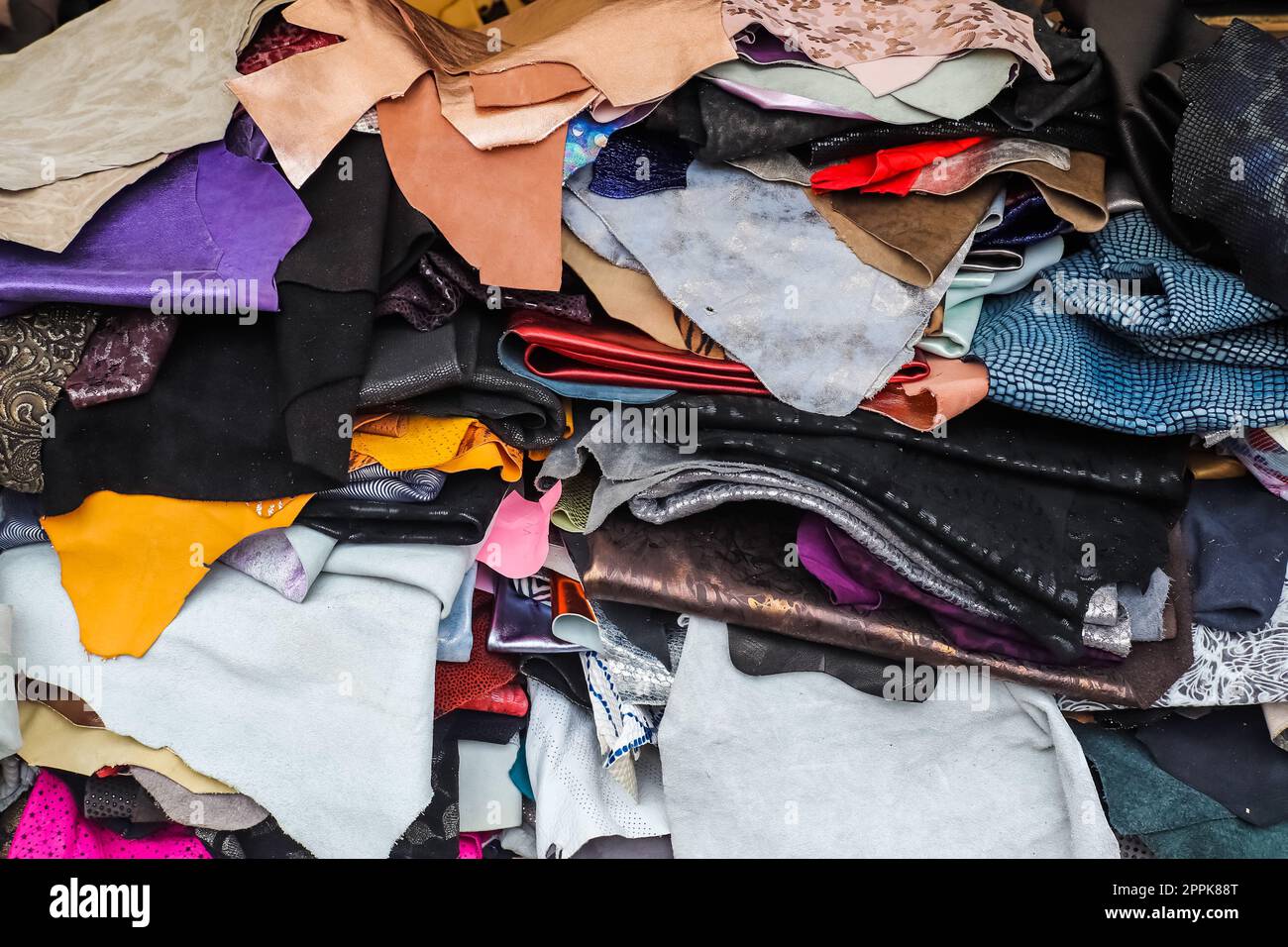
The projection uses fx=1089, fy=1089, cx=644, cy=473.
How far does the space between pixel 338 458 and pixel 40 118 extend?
1.45 ft

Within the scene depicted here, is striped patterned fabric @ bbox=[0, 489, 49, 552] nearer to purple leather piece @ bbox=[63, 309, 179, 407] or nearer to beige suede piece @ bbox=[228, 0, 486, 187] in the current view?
purple leather piece @ bbox=[63, 309, 179, 407]

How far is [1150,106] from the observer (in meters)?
0.93

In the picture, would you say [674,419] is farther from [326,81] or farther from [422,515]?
[326,81]

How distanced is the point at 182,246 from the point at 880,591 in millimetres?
664

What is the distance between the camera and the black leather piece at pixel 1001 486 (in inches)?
36.0

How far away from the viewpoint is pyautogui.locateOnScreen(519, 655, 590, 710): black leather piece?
1078 millimetres

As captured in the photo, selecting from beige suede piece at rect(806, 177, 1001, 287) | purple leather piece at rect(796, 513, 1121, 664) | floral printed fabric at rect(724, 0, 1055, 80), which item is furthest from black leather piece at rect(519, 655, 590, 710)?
floral printed fabric at rect(724, 0, 1055, 80)

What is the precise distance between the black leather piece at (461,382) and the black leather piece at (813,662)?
0.83ft

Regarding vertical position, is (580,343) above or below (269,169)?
below

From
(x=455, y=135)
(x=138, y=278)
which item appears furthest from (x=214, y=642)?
(x=455, y=135)

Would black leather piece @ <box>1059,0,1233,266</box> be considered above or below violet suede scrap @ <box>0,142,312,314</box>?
above

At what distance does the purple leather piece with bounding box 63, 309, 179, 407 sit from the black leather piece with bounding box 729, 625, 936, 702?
551mm

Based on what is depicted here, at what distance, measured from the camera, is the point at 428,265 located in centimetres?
94
